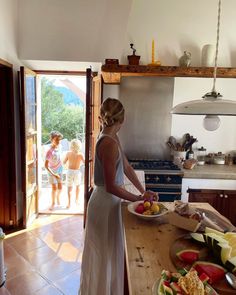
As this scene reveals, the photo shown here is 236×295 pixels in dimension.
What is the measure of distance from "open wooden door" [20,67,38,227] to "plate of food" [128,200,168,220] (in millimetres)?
2084

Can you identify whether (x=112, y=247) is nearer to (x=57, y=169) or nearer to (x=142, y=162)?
(x=142, y=162)

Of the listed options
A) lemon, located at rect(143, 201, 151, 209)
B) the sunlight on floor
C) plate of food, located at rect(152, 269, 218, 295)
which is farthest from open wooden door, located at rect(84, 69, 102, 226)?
plate of food, located at rect(152, 269, 218, 295)

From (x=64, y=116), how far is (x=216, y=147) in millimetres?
3464

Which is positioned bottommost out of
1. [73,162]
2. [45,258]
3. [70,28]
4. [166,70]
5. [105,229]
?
[45,258]

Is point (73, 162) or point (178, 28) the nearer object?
point (178, 28)

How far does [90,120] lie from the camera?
323 centimetres

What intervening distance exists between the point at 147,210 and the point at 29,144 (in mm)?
2388

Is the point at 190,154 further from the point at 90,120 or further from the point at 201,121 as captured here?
the point at 90,120

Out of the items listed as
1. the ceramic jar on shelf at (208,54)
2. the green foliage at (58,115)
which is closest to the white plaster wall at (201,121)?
the ceramic jar on shelf at (208,54)

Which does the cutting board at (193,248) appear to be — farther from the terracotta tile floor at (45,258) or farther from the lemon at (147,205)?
the terracotta tile floor at (45,258)

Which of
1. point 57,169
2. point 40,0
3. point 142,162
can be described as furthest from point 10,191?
point 40,0

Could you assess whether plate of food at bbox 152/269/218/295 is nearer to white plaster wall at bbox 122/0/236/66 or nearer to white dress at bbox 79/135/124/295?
white dress at bbox 79/135/124/295

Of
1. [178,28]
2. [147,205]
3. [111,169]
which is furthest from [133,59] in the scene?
[147,205]

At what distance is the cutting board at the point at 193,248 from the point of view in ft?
2.92
